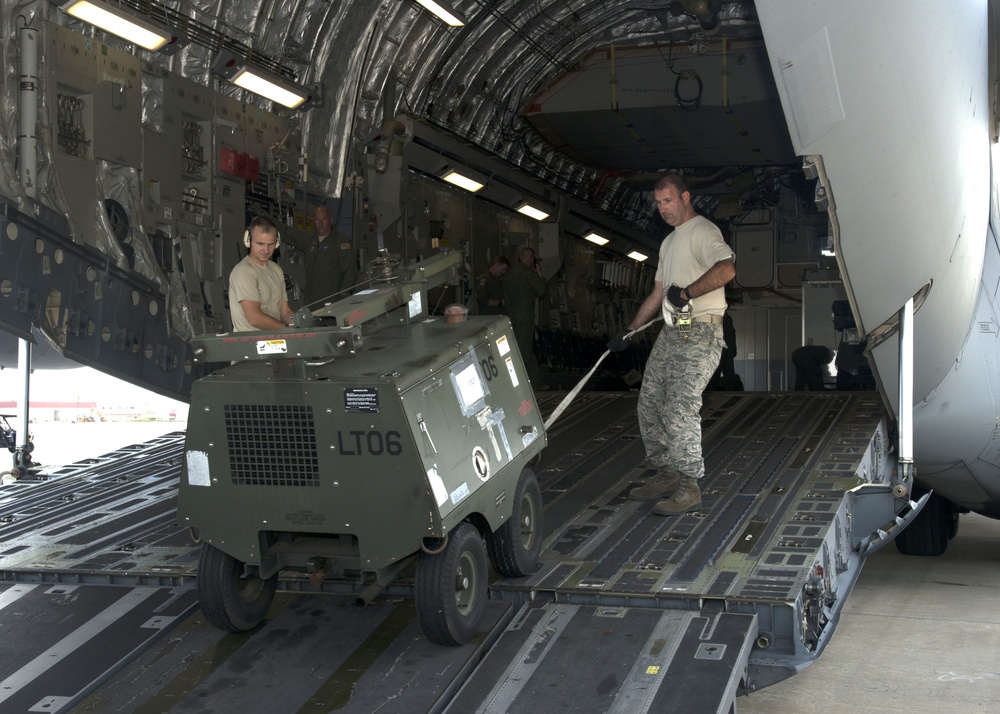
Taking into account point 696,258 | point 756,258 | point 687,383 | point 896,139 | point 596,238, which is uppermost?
point 596,238

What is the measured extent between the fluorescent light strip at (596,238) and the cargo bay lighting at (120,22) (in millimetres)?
10581

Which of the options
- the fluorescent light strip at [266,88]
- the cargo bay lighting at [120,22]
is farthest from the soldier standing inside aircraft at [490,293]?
the cargo bay lighting at [120,22]

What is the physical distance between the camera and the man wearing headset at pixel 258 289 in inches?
193

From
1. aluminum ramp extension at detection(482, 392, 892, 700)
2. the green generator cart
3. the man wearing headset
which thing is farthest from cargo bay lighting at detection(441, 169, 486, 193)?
the green generator cart

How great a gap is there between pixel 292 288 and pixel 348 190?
135cm

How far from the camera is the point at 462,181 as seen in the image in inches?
484

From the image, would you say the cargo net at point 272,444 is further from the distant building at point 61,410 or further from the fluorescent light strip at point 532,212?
the distant building at point 61,410

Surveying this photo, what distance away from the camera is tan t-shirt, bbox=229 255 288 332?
16.3ft

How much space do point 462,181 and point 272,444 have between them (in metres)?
8.79

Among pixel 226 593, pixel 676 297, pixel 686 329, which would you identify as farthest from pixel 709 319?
pixel 226 593

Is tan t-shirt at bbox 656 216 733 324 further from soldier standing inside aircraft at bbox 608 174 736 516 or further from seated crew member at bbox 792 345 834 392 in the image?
seated crew member at bbox 792 345 834 392

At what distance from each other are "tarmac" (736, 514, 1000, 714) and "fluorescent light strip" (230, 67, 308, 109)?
5.73m

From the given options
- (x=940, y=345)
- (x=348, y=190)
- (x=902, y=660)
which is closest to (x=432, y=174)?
(x=348, y=190)

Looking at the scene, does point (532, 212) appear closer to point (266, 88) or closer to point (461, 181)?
point (461, 181)
